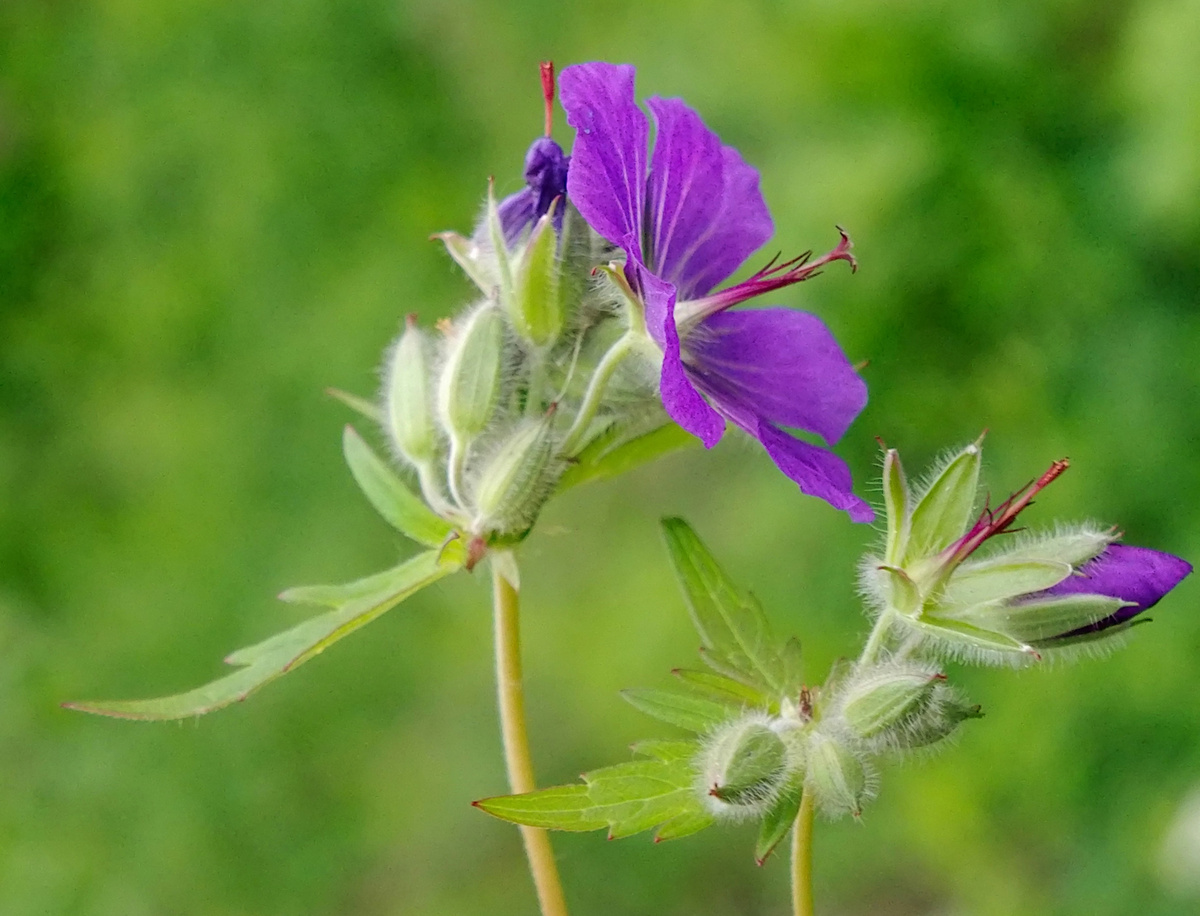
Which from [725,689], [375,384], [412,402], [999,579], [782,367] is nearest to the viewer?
[999,579]

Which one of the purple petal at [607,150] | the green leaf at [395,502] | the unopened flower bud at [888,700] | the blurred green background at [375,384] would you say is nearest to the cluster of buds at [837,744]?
the unopened flower bud at [888,700]

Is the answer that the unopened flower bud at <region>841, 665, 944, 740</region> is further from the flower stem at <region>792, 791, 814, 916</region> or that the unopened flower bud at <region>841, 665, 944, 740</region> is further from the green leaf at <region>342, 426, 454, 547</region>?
the green leaf at <region>342, 426, 454, 547</region>

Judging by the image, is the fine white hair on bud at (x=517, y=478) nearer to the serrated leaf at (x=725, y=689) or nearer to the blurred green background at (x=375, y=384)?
the serrated leaf at (x=725, y=689)

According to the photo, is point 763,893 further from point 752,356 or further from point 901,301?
point 752,356

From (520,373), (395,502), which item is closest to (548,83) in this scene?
(520,373)

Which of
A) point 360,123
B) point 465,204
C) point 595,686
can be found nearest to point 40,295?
point 360,123

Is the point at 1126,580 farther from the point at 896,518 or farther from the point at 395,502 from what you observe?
the point at 395,502
